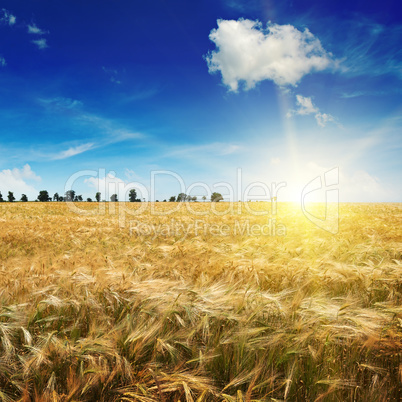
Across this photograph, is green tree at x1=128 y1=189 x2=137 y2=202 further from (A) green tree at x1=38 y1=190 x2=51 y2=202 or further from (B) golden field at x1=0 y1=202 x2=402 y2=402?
(B) golden field at x1=0 y1=202 x2=402 y2=402

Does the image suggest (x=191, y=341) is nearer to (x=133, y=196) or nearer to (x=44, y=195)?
(x=133, y=196)

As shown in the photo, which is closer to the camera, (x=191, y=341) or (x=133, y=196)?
(x=191, y=341)

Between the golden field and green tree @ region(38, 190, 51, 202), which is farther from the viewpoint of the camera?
green tree @ region(38, 190, 51, 202)

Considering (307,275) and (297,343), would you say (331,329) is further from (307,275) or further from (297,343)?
(307,275)

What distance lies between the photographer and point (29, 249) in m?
5.30

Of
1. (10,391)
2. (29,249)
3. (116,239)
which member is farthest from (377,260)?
(29,249)

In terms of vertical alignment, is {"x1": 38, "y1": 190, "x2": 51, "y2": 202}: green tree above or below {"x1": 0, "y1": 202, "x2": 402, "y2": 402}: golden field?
above

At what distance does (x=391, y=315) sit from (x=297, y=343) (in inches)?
41.6

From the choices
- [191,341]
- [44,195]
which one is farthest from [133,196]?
[191,341]

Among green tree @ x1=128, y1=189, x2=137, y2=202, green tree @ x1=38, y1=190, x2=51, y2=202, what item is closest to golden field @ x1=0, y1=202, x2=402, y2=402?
green tree @ x1=128, y1=189, x2=137, y2=202

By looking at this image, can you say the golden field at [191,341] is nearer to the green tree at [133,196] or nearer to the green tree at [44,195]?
the green tree at [133,196]

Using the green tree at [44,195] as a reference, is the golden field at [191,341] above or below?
below

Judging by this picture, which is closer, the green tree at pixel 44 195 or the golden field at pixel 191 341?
the golden field at pixel 191 341

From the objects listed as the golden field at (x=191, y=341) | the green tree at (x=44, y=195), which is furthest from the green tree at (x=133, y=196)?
the golden field at (x=191, y=341)
